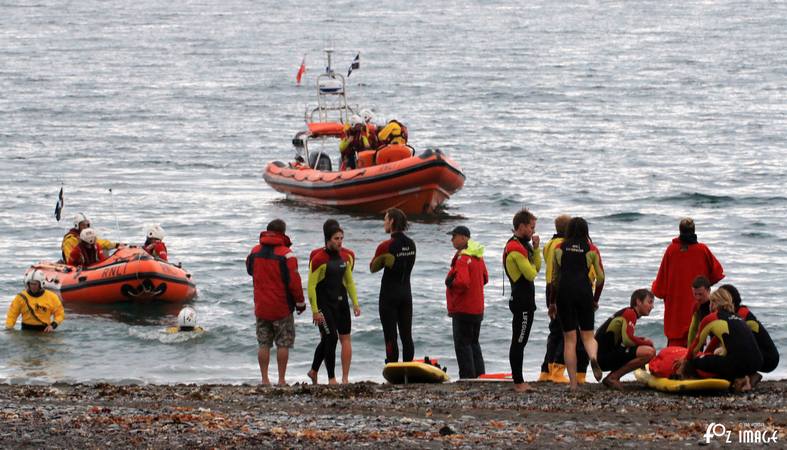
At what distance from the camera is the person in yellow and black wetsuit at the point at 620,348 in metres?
9.84

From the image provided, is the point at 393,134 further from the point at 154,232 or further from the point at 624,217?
the point at 154,232

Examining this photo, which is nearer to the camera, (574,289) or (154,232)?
(574,289)

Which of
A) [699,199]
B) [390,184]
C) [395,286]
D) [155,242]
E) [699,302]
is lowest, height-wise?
[699,302]

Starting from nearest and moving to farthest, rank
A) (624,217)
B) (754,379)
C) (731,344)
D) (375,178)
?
1. (731,344)
2. (754,379)
3. (375,178)
4. (624,217)

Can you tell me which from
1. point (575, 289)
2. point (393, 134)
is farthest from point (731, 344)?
point (393, 134)

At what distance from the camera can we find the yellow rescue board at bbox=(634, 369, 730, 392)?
941cm

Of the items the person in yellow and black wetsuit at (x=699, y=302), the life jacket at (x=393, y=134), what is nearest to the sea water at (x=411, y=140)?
the life jacket at (x=393, y=134)

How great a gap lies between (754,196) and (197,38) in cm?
4258

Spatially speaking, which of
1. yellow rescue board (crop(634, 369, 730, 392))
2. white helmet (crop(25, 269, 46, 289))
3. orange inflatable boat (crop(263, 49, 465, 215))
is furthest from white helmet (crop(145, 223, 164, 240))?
yellow rescue board (crop(634, 369, 730, 392))

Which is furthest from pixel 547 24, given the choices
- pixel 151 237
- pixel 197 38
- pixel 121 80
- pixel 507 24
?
pixel 151 237

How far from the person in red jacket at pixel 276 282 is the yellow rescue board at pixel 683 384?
2.69m

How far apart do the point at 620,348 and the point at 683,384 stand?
2.00 feet

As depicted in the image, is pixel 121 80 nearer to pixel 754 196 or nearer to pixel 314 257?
pixel 754 196

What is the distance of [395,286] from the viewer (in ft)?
34.6
